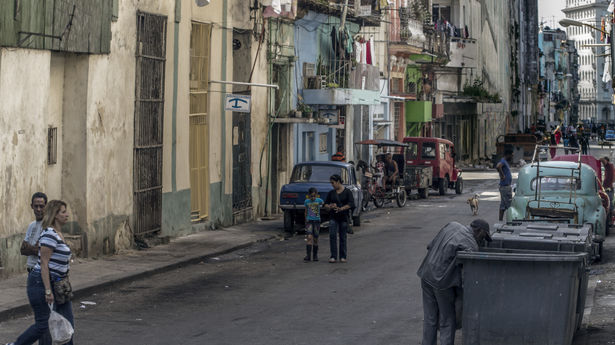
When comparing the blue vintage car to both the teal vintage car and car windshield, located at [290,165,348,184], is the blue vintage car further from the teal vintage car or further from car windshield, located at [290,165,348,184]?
the teal vintage car

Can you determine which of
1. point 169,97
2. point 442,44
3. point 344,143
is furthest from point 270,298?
point 442,44

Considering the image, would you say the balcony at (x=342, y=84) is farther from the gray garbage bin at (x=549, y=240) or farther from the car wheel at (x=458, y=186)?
the gray garbage bin at (x=549, y=240)

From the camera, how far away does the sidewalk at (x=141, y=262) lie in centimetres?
1516

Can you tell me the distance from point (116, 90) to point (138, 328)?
830 centimetres

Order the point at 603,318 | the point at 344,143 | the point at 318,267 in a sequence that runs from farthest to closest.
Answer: the point at 344,143
the point at 318,267
the point at 603,318

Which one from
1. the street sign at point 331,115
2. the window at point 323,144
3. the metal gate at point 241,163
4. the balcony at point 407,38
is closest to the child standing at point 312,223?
the metal gate at point 241,163

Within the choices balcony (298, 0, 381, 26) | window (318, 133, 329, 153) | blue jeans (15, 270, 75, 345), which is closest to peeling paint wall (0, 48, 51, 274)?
blue jeans (15, 270, 75, 345)

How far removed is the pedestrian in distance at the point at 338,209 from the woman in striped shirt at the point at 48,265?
9.32 meters

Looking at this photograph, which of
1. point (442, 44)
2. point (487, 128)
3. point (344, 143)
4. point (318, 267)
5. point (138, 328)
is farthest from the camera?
point (487, 128)

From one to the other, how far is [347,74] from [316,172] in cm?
1144

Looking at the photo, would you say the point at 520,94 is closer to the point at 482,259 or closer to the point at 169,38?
the point at 169,38

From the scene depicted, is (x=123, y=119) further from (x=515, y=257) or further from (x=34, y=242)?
(x=515, y=257)

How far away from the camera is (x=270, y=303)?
15203mm

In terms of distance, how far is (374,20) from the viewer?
1619 inches
